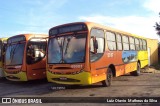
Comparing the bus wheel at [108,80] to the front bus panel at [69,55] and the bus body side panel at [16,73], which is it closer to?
the front bus panel at [69,55]

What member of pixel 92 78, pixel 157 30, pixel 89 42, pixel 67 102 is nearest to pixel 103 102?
pixel 67 102

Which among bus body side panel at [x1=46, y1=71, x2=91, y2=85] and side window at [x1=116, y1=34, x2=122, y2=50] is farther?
side window at [x1=116, y1=34, x2=122, y2=50]

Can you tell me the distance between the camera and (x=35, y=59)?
605 inches

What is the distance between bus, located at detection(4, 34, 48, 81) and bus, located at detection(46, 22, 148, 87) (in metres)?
2.38

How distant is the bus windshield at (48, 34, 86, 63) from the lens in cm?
1187

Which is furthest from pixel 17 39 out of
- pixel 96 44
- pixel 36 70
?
pixel 96 44

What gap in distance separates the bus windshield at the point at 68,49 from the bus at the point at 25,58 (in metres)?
2.46

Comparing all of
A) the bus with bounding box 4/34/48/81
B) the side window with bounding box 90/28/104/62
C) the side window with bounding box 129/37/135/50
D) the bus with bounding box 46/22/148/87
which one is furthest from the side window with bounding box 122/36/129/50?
the bus with bounding box 4/34/48/81

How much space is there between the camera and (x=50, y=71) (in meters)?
12.7

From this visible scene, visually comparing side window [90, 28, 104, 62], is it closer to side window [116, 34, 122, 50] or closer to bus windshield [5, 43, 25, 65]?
side window [116, 34, 122, 50]

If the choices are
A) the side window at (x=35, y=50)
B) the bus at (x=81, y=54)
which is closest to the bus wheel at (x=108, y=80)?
the bus at (x=81, y=54)

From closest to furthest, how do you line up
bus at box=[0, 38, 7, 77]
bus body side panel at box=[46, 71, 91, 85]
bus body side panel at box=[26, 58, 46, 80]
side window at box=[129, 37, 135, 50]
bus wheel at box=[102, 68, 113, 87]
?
bus body side panel at box=[46, 71, 91, 85] < bus wheel at box=[102, 68, 113, 87] < bus body side panel at box=[26, 58, 46, 80] < bus at box=[0, 38, 7, 77] < side window at box=[129, 37, 135, 50]

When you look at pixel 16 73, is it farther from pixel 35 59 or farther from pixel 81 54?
pixel 81 54

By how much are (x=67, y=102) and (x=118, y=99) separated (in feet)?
6.03
